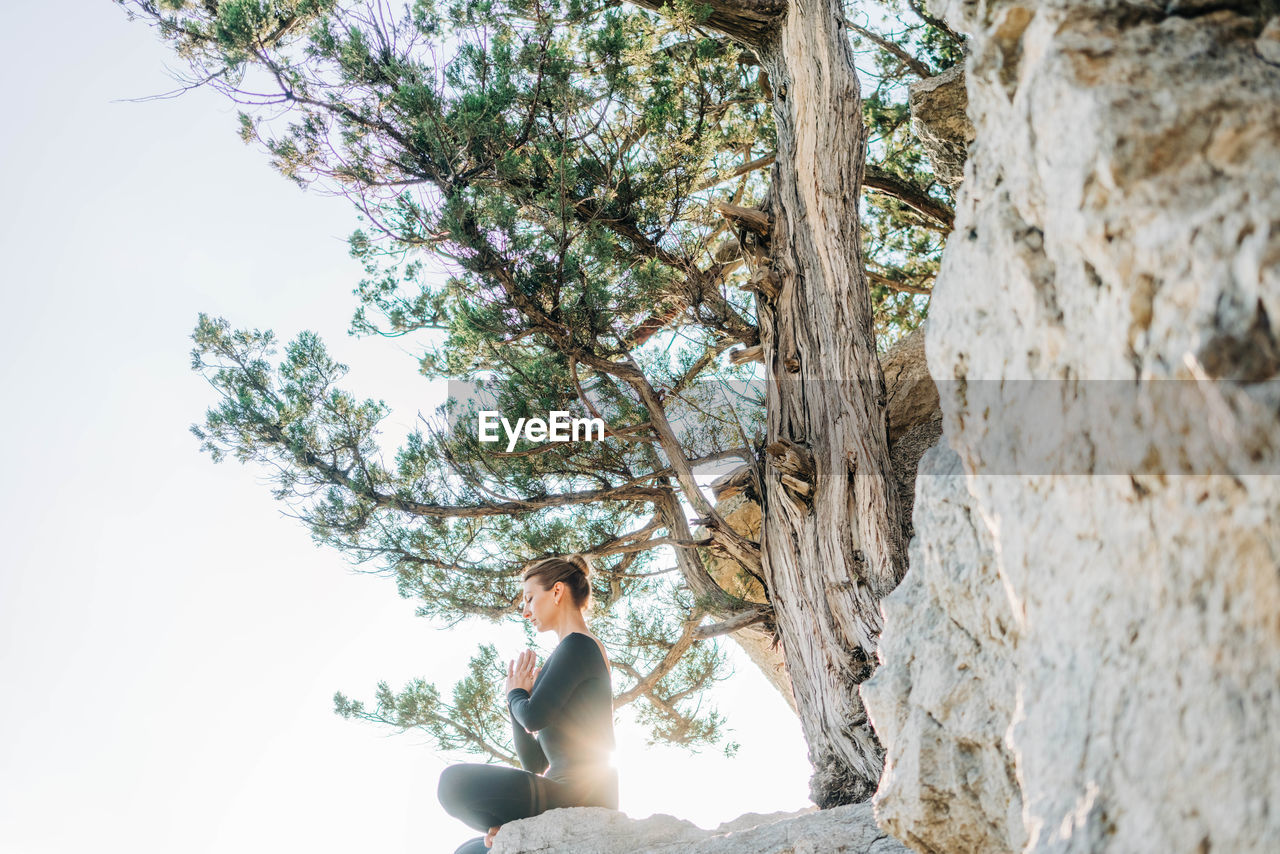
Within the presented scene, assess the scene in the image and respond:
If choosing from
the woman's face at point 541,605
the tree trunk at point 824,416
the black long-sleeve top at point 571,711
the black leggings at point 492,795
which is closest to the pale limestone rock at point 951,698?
the black long-sleeve top at point 571,711

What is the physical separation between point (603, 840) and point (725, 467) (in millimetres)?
3967

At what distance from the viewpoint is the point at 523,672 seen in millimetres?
3287

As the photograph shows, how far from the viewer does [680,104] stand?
4641mm

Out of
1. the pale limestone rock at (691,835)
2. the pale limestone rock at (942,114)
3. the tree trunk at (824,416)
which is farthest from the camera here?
the pale limestone rock at (942,114)

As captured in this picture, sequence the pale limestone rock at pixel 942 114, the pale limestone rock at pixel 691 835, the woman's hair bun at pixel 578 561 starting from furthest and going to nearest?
the pale limestone rock at pixel 942 114
the woman's hair bun at pixel 578 561
the pale limestone rock at pixel 691 835

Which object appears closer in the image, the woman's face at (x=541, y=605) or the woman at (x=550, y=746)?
the woman at (x=550, y=746)

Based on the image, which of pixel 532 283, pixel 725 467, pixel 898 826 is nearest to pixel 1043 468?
pixel 898 826

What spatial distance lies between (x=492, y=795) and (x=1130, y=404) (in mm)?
2449

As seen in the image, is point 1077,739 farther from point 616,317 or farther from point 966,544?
point 616,317

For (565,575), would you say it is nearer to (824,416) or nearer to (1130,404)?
(824,416)

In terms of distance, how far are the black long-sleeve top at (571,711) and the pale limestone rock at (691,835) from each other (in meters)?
0.19

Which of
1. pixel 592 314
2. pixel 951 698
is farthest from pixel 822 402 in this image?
pixel 951 698

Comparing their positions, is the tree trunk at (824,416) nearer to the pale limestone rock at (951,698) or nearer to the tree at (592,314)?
the tree at (592,314)

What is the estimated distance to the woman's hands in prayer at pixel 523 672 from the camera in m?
3.25
